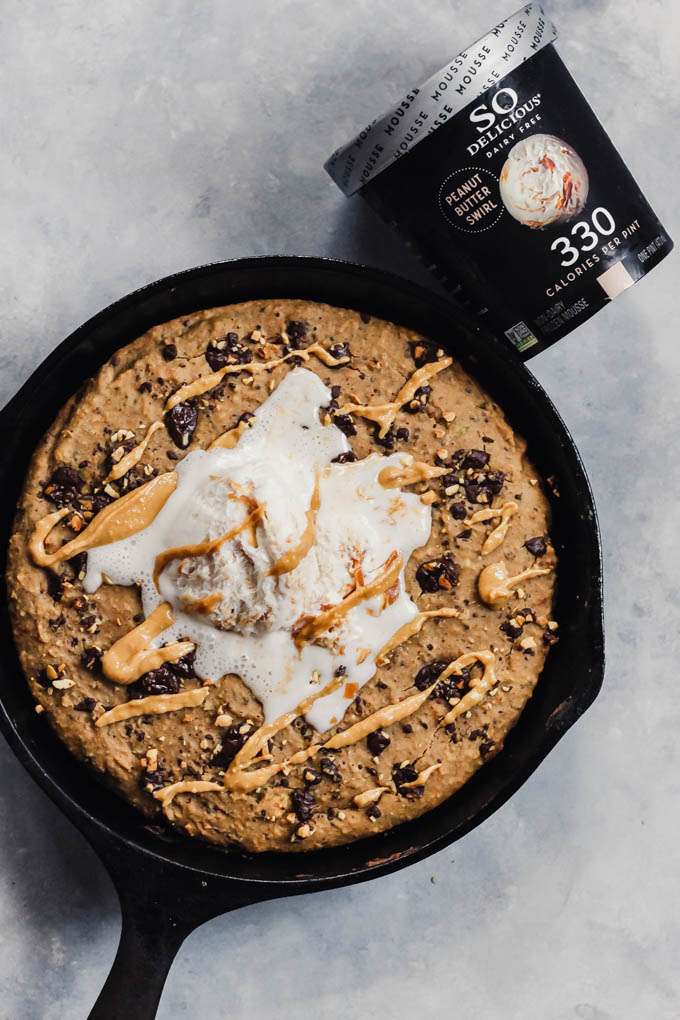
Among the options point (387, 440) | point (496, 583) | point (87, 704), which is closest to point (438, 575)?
point (496, 583)

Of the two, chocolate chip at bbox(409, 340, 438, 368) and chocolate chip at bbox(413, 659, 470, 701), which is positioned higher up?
chocolate chip at bbox(409, 340, 438, 368)

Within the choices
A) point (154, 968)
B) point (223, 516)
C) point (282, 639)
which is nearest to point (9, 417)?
point (223, 516)

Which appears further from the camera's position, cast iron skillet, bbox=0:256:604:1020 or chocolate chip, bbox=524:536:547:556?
chocolate chip, bbox=524:536:547:556

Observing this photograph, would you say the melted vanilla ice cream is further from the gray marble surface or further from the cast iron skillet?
the gray marble surface

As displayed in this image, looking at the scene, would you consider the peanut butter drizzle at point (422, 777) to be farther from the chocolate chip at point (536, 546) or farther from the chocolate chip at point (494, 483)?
the chocolate chip at point (494, 483)

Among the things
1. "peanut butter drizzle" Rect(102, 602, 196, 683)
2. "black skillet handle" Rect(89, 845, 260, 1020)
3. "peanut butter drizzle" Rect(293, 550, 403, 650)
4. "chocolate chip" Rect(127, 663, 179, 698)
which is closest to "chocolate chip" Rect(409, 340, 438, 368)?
"peanut butter drizzle" Rect(293, 550, 403, 650)

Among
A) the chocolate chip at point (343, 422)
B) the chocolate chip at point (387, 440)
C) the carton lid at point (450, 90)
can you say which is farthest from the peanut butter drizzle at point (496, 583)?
the carton lid at point (450, 90)

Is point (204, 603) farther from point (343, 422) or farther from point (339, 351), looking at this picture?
point (339, 351)
